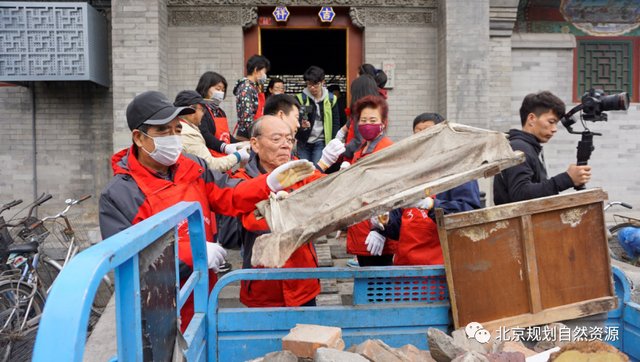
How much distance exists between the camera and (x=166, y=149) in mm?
2211

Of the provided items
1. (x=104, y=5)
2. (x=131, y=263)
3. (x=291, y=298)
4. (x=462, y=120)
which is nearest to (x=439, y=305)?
(x=291, y=298)

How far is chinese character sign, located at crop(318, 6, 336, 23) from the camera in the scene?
806cm

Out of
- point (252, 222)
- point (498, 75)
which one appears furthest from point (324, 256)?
point (498, 75)

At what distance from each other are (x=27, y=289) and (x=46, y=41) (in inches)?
171

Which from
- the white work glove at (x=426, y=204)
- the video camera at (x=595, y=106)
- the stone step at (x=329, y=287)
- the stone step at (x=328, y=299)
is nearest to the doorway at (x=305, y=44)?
the stone step at (x=329, y=287)

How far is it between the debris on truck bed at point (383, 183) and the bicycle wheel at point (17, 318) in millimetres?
3103

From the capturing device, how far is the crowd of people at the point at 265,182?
2.20 m

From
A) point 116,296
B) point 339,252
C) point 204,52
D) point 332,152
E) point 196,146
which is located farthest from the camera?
point 204,52

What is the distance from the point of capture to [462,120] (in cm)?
768

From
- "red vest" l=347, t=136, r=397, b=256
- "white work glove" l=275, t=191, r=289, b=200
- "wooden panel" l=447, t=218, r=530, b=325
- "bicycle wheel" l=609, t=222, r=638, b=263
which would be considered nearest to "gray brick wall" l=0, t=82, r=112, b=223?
"red vest" l=347, t=136, r=397, b=256

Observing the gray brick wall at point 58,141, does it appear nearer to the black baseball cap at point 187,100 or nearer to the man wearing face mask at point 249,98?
the man wearing face mask at point 249,98

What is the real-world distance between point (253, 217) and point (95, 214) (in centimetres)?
652

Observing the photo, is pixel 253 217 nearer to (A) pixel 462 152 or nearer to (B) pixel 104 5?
(A) pixel 462 152

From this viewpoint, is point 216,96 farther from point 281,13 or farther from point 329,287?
point 281,13
